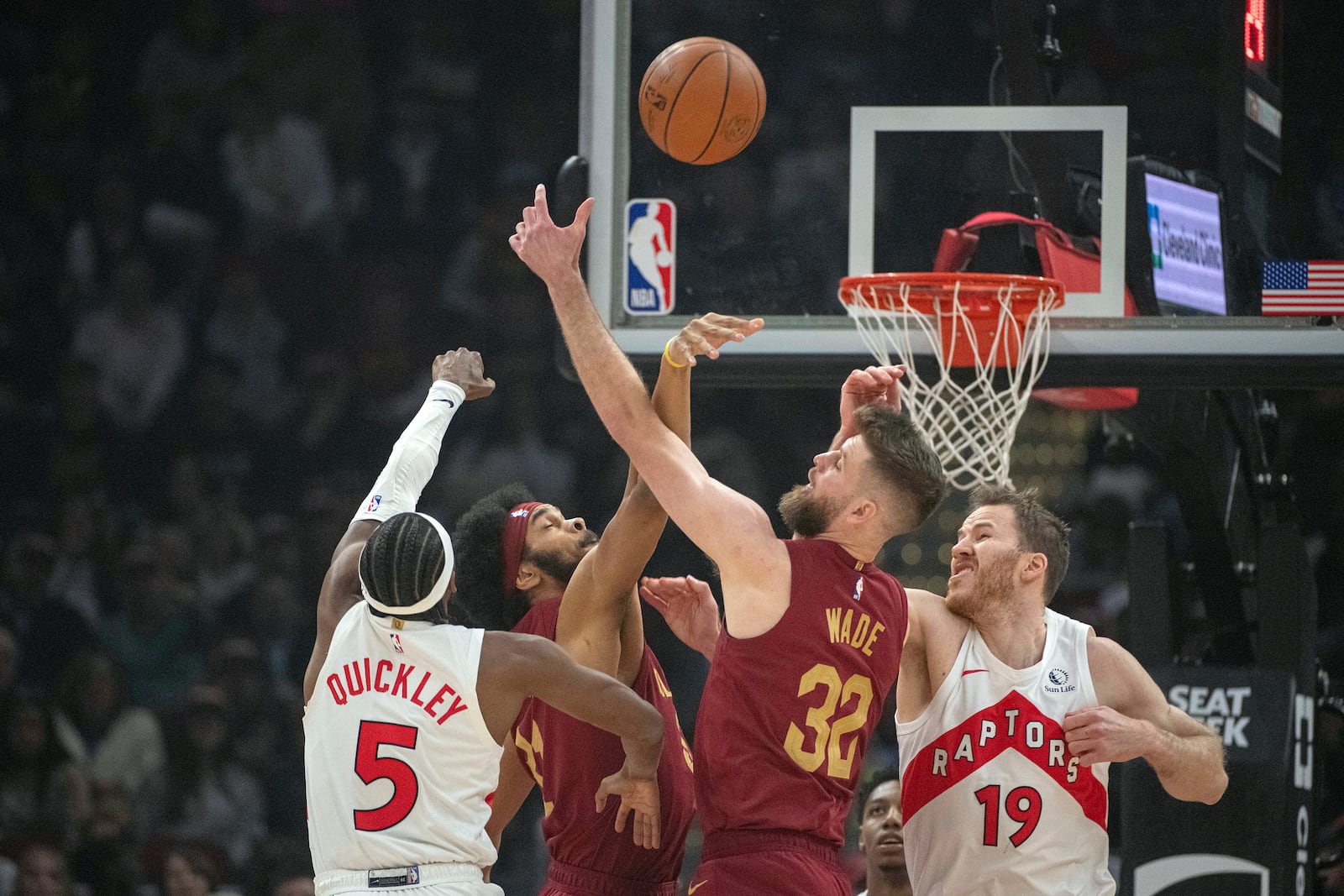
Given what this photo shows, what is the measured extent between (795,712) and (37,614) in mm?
6462

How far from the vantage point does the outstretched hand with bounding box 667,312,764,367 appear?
379cm

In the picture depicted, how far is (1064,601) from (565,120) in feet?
13.2

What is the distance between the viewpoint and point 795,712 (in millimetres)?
3715

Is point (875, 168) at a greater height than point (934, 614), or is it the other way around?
point (875, 168)

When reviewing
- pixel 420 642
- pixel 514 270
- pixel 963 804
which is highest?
A: pixel 514 270

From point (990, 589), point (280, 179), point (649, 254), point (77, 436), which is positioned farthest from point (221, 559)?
point (990, 589)

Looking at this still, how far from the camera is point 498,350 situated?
30.4 ft

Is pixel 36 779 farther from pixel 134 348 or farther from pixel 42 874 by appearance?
pixel 134 348

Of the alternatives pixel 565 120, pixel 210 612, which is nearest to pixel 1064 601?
pixel 565 120

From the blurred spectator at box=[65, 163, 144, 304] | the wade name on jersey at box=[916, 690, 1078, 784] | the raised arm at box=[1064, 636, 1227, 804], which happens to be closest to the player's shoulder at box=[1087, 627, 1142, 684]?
the raised arm at box=[1064, 636, 1227, 804]

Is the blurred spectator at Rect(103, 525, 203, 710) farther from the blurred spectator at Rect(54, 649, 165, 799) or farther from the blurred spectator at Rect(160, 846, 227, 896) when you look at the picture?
the blurred spectator at Rect(160, 846, 227, 896)

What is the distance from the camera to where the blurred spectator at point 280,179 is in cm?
961

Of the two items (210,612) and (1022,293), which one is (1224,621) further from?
(210,612)

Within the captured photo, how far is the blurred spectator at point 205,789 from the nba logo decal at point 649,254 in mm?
4127
